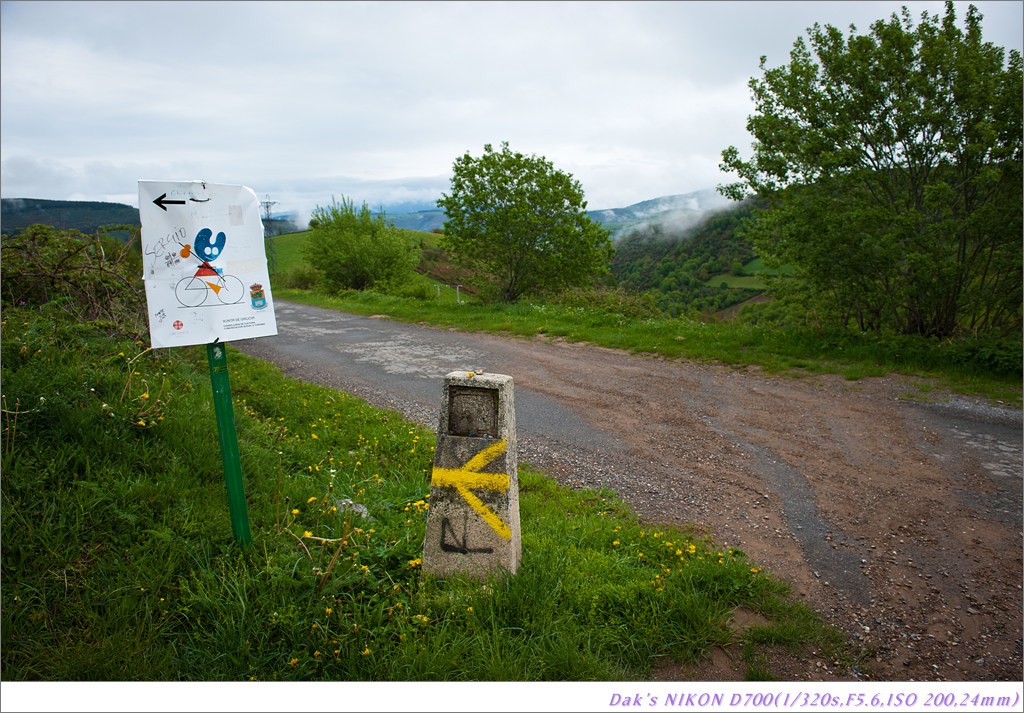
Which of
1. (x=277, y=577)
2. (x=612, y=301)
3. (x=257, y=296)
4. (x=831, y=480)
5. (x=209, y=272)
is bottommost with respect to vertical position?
(x=831, y=480)

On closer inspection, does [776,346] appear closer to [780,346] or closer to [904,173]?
[780,346]

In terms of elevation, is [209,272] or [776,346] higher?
[209,272]

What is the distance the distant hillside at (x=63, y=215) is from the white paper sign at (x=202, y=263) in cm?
281

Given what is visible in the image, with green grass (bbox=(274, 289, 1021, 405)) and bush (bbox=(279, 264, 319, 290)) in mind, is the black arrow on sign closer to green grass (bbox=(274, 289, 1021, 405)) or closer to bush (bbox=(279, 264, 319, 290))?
green grass (bbox=(274, 289, 1021, 405))

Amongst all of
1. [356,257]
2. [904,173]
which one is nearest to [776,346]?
[904,173]

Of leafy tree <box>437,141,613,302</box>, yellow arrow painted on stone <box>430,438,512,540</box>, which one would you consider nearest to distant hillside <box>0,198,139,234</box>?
yellow arrow painted on stone <box>430,438,512,540</box>

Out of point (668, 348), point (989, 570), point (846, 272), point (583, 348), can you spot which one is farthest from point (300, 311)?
point (989, 570)

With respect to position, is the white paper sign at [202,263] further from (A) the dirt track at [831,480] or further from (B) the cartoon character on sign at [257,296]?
(A) the dirt track at [831,480]

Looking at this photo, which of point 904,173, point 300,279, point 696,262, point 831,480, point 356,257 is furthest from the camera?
point 696,262

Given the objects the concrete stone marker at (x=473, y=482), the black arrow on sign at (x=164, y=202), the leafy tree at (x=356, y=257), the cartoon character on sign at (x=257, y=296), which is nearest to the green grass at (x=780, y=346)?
the concrete stone marker at (x=473, y=482)

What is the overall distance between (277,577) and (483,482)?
3.70 feet

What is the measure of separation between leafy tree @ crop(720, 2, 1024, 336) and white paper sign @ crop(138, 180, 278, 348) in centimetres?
822

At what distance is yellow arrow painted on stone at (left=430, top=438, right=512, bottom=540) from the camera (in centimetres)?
300

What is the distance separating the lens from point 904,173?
8.45m
